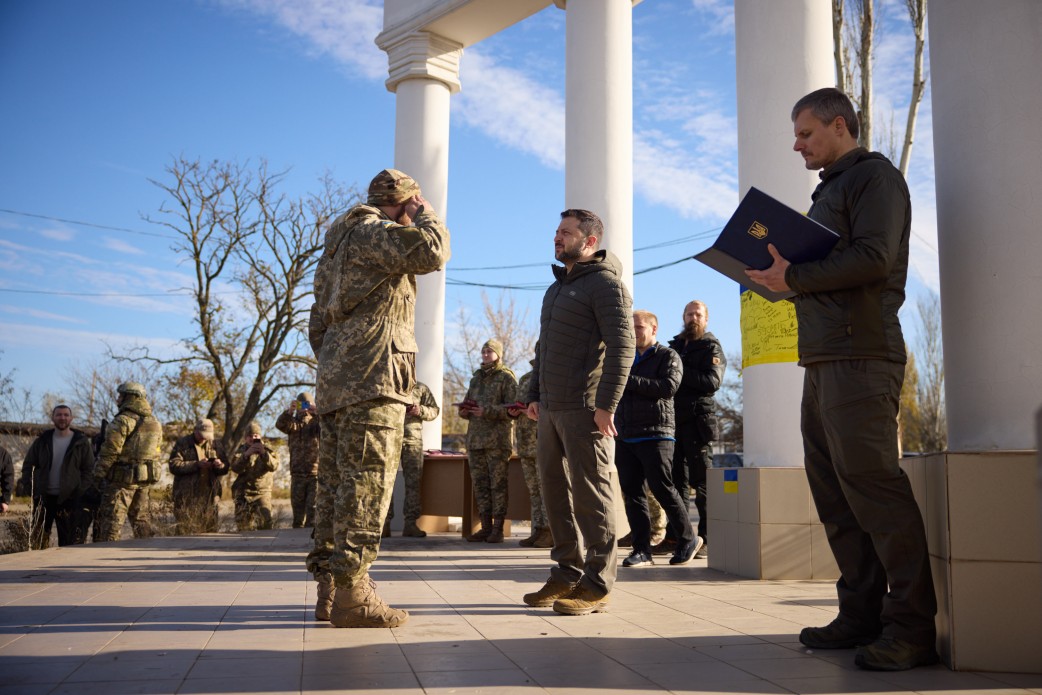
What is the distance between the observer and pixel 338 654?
11.7ft

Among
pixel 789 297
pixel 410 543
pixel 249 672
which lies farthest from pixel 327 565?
pixel 410 543

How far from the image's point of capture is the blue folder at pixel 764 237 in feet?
11.5

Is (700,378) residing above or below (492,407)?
above

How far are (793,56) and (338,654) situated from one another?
203 inches

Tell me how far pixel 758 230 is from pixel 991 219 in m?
0.94

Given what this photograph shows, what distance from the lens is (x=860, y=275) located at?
3436mm

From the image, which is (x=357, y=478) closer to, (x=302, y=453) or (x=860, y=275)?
(x=860, y=275)

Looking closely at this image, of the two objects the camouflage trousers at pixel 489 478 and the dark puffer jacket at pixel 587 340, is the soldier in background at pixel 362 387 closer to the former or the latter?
the dark puffer jacket at pixel 587 340

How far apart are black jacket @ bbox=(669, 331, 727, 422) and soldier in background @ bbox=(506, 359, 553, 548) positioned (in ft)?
5.74

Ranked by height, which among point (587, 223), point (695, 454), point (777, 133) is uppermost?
point (777, 133)

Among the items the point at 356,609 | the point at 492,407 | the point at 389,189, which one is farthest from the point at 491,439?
the point at 356,609

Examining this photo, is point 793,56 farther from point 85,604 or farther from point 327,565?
point 85,604

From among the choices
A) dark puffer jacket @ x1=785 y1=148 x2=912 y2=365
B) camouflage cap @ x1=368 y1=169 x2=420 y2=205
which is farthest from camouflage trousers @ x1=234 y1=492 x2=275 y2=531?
dark puffer jacket @ x1=785 y1=148 x2=912 y2=365

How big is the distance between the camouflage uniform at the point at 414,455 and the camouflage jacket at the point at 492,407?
0.96m
